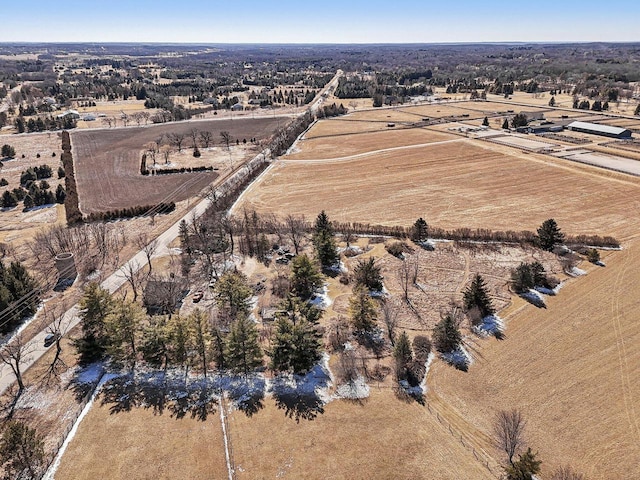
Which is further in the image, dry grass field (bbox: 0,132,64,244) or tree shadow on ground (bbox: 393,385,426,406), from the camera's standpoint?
dry grass field (bbox: 0,132,64,244)

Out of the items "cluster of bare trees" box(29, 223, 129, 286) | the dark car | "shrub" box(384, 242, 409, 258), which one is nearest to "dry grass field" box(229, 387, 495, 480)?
the dark car

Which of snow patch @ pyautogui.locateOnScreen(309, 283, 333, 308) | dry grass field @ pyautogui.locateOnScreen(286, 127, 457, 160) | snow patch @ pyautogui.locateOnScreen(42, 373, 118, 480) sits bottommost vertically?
snow patch @ pyautogui.locateOnScreen(42, 373, 118, 480)

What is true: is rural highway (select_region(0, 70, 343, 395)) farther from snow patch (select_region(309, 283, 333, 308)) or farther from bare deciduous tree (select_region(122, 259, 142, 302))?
snow patch (select_region(309, 283, 333, 308))

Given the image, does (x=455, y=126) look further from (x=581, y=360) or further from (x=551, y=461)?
(x=551, y=461)

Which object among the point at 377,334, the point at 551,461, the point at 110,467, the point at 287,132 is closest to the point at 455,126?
the point at 287,132

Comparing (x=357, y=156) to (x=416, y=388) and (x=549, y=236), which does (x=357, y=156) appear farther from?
(x=416, y=388)

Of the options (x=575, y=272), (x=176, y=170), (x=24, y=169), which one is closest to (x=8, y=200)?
(x=24, y=169)

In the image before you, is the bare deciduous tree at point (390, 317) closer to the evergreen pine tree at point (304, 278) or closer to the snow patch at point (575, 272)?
the evergreen pine tree at point (304, 278)
